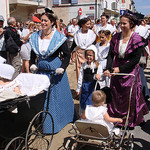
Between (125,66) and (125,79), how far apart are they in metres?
0.34

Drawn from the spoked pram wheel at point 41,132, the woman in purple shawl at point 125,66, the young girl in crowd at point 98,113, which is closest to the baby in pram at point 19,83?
the spoked pram wheel at point 41,132

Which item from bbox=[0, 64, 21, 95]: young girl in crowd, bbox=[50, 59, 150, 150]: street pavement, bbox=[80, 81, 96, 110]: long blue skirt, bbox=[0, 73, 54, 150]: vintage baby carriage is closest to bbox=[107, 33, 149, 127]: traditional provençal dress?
bbox=[50, 59, 150, 150]: street pavement

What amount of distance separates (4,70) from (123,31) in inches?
79.6

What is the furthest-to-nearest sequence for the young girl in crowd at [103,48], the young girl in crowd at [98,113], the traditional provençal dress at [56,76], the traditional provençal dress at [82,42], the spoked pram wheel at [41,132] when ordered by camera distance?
the traditional provençal dress at [82,42]
the young girl in crowd at [103,48]
the traditional provençal dress at [56,76]
the spoked pram wheel at [41,132]
the young girl in crowd at [98,113]

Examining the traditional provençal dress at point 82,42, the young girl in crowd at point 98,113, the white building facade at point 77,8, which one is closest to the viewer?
the young girl in crowd at point 98,113

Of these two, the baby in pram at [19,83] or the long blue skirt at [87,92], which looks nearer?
the baby in pram at [19,83]

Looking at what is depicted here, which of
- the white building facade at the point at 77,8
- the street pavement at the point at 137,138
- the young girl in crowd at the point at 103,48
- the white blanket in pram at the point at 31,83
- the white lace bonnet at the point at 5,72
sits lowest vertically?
the street pavement at the point at 137,138

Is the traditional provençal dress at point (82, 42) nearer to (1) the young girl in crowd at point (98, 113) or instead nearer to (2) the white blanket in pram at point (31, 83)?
(2) the white blanket in pram at point (31, 83)

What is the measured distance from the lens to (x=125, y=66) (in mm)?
3832

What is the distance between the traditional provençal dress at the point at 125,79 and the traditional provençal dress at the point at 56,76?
31.9 inches

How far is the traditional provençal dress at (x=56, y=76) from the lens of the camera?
3879mm

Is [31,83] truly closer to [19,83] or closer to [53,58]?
[19,83]

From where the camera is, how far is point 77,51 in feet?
20.1

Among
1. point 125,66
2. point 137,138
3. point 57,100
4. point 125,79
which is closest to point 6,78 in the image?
point 57,100
